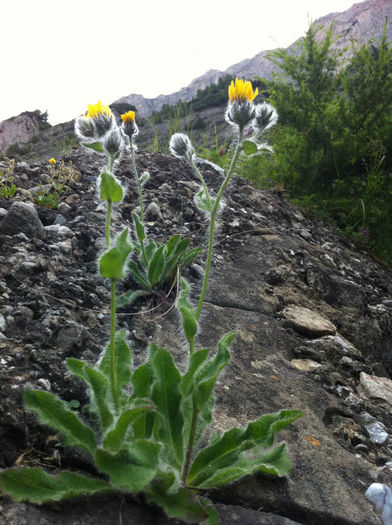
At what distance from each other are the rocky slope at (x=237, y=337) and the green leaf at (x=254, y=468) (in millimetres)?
86

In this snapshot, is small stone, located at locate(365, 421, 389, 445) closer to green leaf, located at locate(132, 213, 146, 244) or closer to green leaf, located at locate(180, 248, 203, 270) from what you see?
green leaf, located at locate(180, 248, 203, 270)

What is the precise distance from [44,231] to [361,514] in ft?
6.92

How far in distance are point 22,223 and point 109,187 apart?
1380 mm

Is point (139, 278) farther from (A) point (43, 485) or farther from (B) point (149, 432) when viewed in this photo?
(A) point (43, 485)

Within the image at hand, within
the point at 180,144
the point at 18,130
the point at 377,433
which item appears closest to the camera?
the point at 377,433

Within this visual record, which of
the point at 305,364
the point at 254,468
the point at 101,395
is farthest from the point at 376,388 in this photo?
the point at 101,395

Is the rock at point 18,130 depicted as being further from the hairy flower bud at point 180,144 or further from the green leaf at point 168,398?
the green leaf at point 168,398

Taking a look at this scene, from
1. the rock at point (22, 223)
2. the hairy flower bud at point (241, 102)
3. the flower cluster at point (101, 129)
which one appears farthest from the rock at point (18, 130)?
the hairy flower bud at point (241, 102)

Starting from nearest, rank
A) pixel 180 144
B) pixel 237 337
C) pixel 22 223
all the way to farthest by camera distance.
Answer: pixel 180 144 < pixel 237 337 < pixel 22 223

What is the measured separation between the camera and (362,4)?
50188 mm

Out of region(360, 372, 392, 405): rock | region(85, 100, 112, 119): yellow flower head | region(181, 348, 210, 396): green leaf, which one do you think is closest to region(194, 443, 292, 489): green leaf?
region(181, 348, 210, 396): green leaf

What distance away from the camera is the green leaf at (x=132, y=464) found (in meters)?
1.01

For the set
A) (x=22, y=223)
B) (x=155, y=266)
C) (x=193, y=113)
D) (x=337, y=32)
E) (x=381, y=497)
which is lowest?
(x=381, y=497)

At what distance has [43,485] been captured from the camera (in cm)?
108
